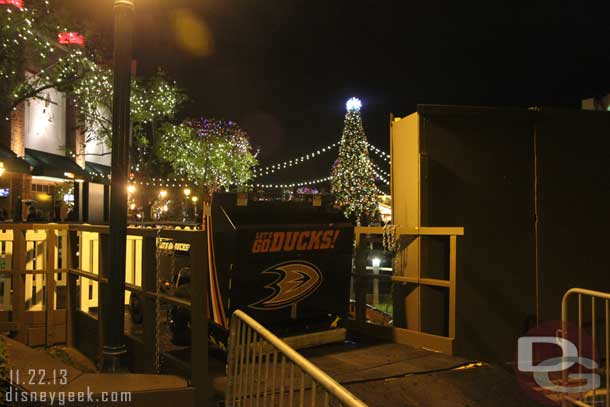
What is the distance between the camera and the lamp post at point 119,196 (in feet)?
16.5

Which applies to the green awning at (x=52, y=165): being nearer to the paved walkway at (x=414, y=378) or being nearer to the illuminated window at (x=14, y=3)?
the illuminated window at (x=14, y=3)

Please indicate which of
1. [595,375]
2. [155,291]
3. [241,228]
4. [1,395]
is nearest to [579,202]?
[595,375]

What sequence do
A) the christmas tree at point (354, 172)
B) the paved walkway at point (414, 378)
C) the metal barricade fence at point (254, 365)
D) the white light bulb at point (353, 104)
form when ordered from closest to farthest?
the metal barricade fence at point (254, 365), the paved walkway at point (414, 378), the white light bulb at point (353, 104), the christmas tree at point (354, 172)

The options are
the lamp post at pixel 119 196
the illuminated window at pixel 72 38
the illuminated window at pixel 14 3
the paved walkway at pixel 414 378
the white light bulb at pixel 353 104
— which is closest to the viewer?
the paved walkway at pixel 414 378

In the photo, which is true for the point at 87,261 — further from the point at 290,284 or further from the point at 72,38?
the point at 72,38

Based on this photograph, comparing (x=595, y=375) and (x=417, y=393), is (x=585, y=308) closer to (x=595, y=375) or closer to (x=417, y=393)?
(x=595, y=375)

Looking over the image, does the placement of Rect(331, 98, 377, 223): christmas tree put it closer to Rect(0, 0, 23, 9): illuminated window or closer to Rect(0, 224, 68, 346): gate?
Rect(0, 0, 23, 9): illuminated window

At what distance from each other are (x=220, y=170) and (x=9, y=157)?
1222cm

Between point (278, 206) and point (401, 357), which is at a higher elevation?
point (278, 206)

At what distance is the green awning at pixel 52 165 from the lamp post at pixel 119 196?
20081 millimetres

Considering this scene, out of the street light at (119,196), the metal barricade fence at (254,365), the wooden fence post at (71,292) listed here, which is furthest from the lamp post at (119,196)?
the wooden fence post at (71,292)

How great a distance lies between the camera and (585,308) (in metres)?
7.28

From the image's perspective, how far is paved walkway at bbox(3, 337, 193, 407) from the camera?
432cm

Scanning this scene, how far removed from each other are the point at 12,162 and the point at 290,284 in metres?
19.8
